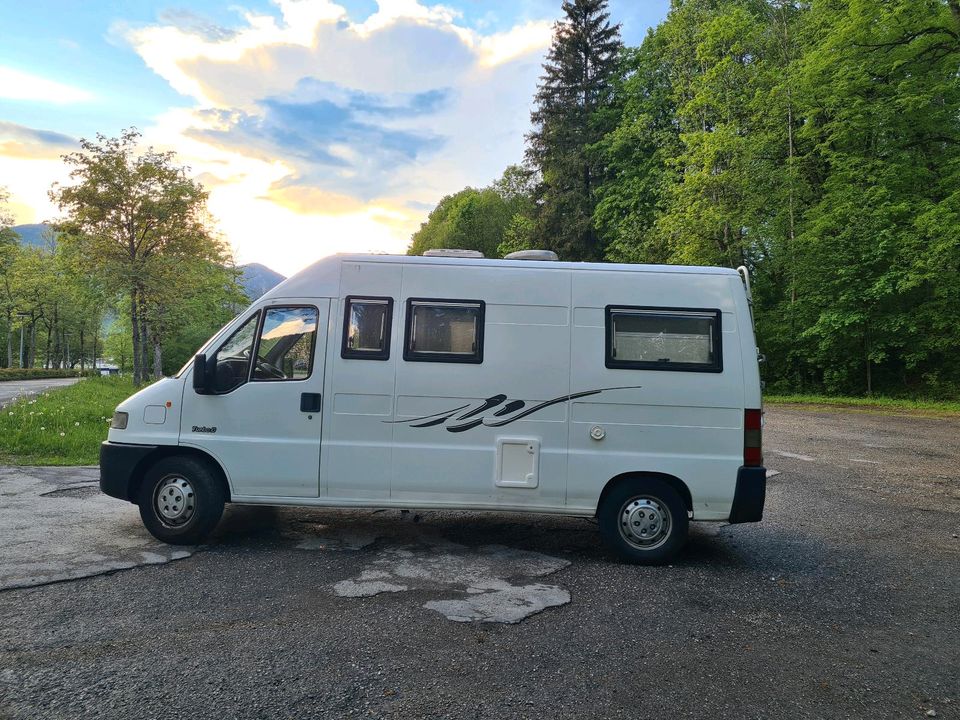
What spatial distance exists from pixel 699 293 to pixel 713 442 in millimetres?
1273

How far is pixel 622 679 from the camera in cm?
354

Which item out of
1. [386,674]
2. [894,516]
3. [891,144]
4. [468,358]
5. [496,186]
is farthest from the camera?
[496,186]

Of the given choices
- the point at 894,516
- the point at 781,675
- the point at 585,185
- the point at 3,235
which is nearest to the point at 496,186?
the point at 585,185

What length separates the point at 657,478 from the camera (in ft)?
18.2

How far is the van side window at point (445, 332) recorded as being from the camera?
5.62 meters

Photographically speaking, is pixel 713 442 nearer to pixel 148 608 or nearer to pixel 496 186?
pixel 148 608

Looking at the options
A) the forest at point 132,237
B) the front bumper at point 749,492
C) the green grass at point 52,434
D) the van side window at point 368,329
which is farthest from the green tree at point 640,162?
the van side window at point 368,329

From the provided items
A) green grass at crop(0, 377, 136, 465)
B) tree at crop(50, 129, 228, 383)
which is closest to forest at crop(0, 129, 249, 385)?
tree at crop(50, 129, 228, 383)

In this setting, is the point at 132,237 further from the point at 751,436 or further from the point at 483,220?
the point at 483,220

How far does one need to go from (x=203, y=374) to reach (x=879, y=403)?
22.1m

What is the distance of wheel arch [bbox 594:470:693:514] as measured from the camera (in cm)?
551

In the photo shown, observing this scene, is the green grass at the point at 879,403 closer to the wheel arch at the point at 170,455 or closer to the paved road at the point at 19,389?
the wheel arch at the point at 170,455

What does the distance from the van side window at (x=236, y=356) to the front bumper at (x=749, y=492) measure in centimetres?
432

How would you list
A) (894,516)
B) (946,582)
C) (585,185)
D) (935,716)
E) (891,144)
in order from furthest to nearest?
(585,185), (891,144), (894,516), (946,582), (935,716)
